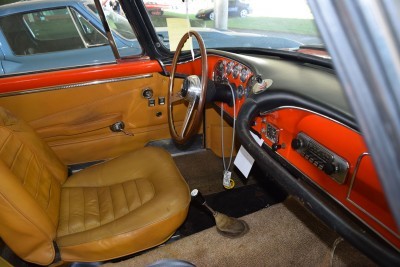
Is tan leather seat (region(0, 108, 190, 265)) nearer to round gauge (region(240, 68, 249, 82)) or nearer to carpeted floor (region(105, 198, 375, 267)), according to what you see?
carpeted floor (region(105, 198, 375, 267))

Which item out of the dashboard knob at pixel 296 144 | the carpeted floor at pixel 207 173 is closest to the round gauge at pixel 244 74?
the dashboard knob at pixel 296 144

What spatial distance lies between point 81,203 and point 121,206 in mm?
191

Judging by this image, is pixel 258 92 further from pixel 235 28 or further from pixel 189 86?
pixel 235 28

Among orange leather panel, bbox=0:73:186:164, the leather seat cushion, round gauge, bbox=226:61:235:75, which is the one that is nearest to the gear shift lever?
the leather seat cushion

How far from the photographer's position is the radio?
938 millimetres

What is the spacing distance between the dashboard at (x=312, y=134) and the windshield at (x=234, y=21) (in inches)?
10.3

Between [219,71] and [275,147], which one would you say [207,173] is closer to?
[219,71]

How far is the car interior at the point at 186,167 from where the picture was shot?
950 millimetres

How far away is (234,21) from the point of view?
2010 mm

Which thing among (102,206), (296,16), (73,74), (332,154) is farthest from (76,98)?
(332,154)

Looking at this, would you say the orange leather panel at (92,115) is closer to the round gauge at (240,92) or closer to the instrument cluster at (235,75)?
the instrument cluster at (235,75)

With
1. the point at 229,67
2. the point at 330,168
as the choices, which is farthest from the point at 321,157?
the point at 229,67

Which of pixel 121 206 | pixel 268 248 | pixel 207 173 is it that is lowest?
pixel 207 173

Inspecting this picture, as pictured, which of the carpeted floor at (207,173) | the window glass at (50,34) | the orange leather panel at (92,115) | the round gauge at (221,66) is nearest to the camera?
the round gauge at (221,66)
